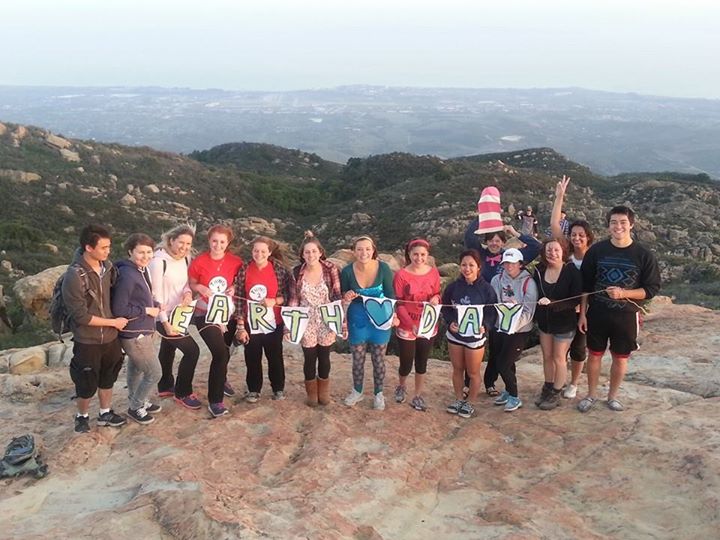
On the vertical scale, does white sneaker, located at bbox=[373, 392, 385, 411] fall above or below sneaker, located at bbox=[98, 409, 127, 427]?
below

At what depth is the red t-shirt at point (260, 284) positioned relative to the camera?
18.8ft

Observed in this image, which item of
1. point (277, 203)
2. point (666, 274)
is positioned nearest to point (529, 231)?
point (666, 274)

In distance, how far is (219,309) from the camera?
5.65 metres

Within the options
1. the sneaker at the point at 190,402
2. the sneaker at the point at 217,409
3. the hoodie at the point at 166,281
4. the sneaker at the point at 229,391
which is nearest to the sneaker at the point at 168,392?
the sneaker at the point at 190,402

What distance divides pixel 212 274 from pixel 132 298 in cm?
80

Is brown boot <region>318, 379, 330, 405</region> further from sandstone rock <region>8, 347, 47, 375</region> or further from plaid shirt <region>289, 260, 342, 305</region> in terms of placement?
sandstone rock <region>8, 347, 47, 375</region>

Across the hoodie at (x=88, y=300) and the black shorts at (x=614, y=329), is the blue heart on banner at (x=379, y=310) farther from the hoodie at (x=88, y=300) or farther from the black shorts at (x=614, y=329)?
the hoodie at (x=88, y=300)

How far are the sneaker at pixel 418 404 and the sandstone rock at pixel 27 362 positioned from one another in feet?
18.3

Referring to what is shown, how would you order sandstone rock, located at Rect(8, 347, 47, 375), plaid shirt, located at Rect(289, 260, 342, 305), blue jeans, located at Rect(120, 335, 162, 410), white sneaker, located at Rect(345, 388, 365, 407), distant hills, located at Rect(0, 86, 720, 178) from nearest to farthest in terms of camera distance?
blue jeans, located at Rect(120, 335, 162, 410) → plaid shirt, located at Rect(289, 260, 342, 305) → white sneaker, located at Rect(345, 388, 365, 407) → sandstone rock, located at Rect(8, 347, 47, 375) → distant hills, located at Rect(0, 86, 720, 178)

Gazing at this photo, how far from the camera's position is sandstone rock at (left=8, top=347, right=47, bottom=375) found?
8125mm

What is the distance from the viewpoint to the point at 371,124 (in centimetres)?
19438

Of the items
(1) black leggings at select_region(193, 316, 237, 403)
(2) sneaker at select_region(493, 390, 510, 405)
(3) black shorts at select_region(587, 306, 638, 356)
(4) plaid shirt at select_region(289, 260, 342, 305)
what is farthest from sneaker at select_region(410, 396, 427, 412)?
(1) black leggings at select_region(193, 316, 237, 403)

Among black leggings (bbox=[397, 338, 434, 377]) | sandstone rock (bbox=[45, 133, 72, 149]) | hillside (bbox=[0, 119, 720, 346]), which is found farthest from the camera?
sandstone rock (bbox=[45, 133, 72, 149])

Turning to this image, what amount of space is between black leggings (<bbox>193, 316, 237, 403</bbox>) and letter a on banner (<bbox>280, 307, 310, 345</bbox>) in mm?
673
